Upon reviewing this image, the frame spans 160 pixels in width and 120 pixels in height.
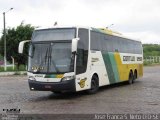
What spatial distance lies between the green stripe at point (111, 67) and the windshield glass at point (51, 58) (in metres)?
4.01

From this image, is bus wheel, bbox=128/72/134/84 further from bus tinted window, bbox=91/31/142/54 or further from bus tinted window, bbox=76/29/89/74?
bus tinted window, bbox=76/29/89/74

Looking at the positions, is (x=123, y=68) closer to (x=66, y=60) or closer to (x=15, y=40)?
(x=66, y=60)

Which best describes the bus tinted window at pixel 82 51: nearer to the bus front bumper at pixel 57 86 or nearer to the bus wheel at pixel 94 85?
the bus front bumper at pixel 57 86

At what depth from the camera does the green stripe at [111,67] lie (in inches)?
819

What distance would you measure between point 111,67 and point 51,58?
5.59 m

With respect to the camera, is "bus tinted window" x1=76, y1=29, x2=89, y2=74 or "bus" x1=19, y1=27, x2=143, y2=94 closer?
"bus" x1=19, y1=27, x2=143, y2=94

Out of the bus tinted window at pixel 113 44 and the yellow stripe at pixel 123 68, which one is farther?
the yellow stripe at pixel 123 68

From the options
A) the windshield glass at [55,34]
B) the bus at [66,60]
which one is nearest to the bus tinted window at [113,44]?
the bus at [66,60]

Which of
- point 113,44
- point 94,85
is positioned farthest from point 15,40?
point 94,85

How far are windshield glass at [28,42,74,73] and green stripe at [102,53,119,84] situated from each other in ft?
13.2

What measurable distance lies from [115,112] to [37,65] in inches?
210

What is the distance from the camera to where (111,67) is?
2158 cm

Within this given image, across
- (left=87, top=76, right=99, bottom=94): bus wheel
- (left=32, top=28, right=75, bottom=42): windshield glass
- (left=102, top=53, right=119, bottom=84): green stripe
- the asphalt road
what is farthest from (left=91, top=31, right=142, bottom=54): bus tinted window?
the asphalt road

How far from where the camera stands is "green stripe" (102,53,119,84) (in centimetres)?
2080
